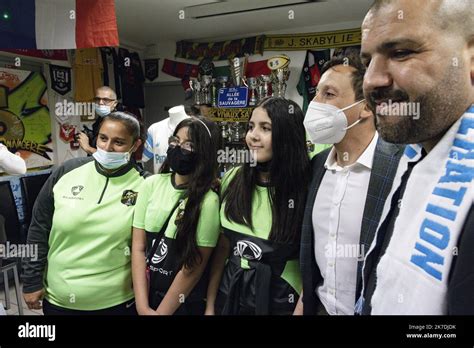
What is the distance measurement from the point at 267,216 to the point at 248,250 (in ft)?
0.33

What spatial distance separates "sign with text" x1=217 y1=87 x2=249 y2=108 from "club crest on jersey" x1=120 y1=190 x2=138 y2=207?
1787 mm

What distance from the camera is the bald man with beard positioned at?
1.25 feet

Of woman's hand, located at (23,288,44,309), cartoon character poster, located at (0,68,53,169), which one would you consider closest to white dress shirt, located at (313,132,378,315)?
woman's hand, located at (23,288,44,309)

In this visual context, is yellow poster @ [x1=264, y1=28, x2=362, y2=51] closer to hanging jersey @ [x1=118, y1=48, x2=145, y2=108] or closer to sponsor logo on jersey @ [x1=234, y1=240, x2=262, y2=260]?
hanging jersey @ [x1=118, y1=48, x2=145, y2=108]

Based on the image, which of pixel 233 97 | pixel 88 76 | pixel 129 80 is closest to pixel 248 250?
pixel 129 80

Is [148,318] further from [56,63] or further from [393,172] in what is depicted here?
[56,63]

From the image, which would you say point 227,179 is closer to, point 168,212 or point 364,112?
point 168,212

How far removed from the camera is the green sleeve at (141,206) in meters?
0.92

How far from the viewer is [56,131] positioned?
8.34 feet

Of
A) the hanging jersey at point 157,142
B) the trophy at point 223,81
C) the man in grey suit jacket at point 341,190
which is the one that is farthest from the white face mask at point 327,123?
the trophy at point 223,81

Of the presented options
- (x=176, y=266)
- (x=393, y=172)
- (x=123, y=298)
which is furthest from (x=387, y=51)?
(x=123, y=298)

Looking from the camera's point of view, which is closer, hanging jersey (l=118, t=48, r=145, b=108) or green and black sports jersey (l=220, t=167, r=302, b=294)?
green and black sports jersey (l=220, t=167, r=302, b=294)

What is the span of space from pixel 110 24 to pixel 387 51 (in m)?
0.95

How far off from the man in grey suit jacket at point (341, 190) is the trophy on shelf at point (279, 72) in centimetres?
211
